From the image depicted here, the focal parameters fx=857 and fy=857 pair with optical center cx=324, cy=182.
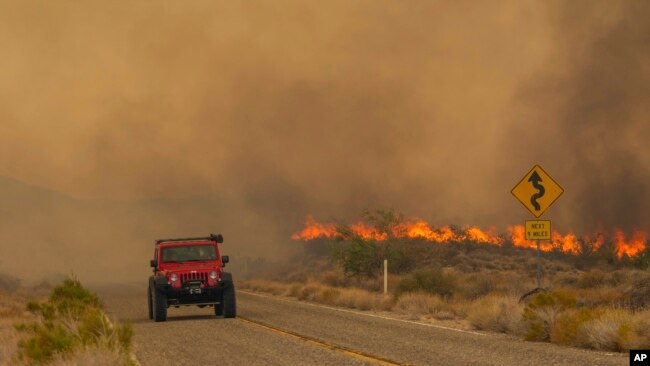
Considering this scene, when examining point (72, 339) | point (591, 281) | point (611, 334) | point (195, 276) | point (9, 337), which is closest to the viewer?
point (72, 339)

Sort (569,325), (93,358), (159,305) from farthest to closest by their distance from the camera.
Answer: (159,305), (569,325), (93,358)

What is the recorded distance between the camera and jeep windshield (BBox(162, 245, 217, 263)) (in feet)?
78.9

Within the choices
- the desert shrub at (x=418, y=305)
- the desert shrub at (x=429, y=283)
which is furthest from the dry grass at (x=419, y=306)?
the desert shrub at (x=429, y=283)

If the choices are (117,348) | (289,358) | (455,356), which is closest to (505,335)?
(455,356)

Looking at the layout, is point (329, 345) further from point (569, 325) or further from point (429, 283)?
point (429, 283)

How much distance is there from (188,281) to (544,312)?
10.0m

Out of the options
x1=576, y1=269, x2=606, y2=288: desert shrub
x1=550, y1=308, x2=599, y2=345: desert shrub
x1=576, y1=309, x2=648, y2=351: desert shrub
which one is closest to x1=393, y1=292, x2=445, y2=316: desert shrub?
x1=550, y1=308, x2=599, y2=345: desert shrub

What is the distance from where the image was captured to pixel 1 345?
15.5 metres

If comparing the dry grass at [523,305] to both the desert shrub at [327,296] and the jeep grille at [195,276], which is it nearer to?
the desert shrub at [327,296]

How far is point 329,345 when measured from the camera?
51.9 ft

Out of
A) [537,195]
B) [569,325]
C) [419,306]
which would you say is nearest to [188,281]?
[419,306]

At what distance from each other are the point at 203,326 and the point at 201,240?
4078 mm

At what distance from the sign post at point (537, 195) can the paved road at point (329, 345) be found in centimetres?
407

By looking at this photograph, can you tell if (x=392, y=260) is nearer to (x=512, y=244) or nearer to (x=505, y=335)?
(x=505, y=335)
